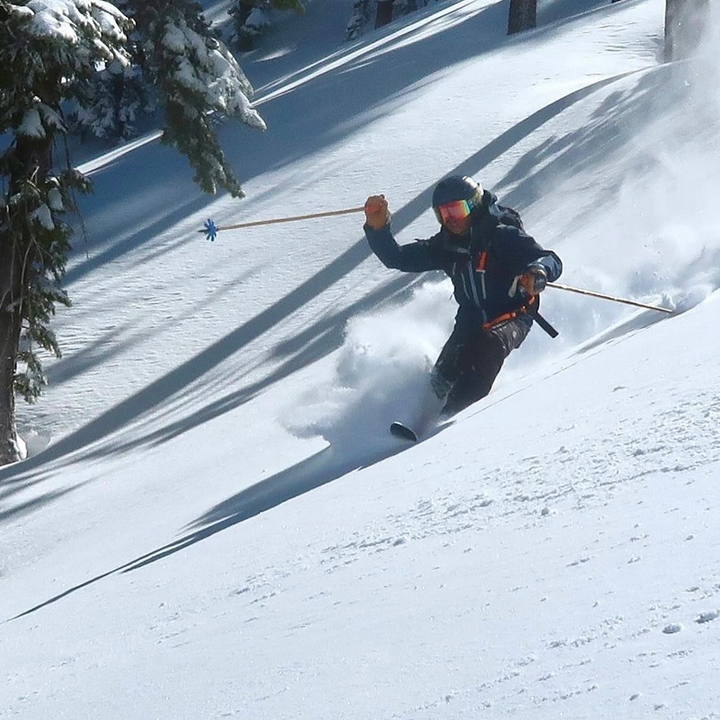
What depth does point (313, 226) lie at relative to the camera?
15562mm

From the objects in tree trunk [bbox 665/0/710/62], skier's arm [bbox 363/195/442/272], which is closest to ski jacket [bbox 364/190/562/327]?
skier's arm [bbox 363/195/442/272]

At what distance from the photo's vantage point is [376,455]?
6289mm

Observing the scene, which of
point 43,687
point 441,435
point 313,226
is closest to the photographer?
point 43,687

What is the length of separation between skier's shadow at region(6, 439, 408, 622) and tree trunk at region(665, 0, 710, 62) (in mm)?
14712

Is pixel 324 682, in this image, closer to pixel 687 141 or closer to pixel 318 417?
pixel 318 417

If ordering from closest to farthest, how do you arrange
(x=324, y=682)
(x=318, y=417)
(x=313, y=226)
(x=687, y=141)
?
(x=324, y=682), (x=318, y=417), (x=687, y=141), (x=313, y=226)

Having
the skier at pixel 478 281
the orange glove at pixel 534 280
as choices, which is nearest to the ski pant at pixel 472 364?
the skier at pixel 478 281

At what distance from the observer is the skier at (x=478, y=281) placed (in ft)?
22.7

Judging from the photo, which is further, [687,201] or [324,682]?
[687,201]

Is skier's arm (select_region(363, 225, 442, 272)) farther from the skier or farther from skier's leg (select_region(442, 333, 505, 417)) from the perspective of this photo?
skier's leg (select_region(442, 333, 505, 417))

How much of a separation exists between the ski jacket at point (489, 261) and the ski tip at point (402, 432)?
1.28 meters

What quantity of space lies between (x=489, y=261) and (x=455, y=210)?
39cm

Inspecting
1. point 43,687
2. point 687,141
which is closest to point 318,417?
point 43,687

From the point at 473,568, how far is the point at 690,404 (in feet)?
4.14
